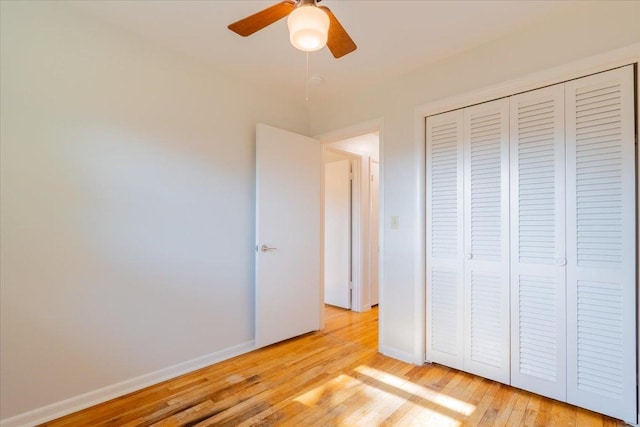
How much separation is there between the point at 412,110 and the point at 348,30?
84 centimetres

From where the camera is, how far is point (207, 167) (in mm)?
2539

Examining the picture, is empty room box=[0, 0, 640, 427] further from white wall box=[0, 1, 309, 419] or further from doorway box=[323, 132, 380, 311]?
doorway box=[323, 132, 380, 311]

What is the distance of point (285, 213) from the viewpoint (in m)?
2.95

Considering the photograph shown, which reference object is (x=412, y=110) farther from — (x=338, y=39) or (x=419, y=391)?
(x=419, y=391)

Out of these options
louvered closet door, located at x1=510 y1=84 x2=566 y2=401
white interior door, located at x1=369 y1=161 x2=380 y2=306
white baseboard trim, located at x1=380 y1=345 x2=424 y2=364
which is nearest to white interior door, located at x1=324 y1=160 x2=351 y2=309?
white interior door, located at x1=369 y1=161 x2=380 y2=306

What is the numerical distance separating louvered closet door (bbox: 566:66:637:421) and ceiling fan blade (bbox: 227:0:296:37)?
5.71 feet

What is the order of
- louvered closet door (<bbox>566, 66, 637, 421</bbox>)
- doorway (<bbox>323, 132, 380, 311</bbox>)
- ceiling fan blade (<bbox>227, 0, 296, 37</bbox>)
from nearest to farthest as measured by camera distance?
ceiling fan blade (<bbox>227, 0, 296, 37</bbox>) → louvered closet door (<bbox>566, 66, 637, 421</bbox>) → doorway (<bbox>323, 132, 380, 311</bbox>)

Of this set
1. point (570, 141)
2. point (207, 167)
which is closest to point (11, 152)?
point (207, 167)

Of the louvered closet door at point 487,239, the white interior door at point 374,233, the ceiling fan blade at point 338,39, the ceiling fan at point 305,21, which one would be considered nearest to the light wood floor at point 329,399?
the louvered closet door at point 487,239

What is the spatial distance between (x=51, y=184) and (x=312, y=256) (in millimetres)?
2108

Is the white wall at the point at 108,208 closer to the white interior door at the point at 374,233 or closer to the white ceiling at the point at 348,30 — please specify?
the white ceiling at the point at 348,30

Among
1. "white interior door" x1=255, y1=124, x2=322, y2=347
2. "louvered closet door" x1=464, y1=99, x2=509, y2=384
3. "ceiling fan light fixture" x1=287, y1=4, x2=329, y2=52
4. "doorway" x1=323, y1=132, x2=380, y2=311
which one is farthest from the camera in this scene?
"doorway" x1=323, y1=132, x2=380, y2=311

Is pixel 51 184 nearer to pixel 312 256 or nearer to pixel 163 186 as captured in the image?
pixel 163 186

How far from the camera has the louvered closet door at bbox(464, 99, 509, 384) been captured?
2.15m
